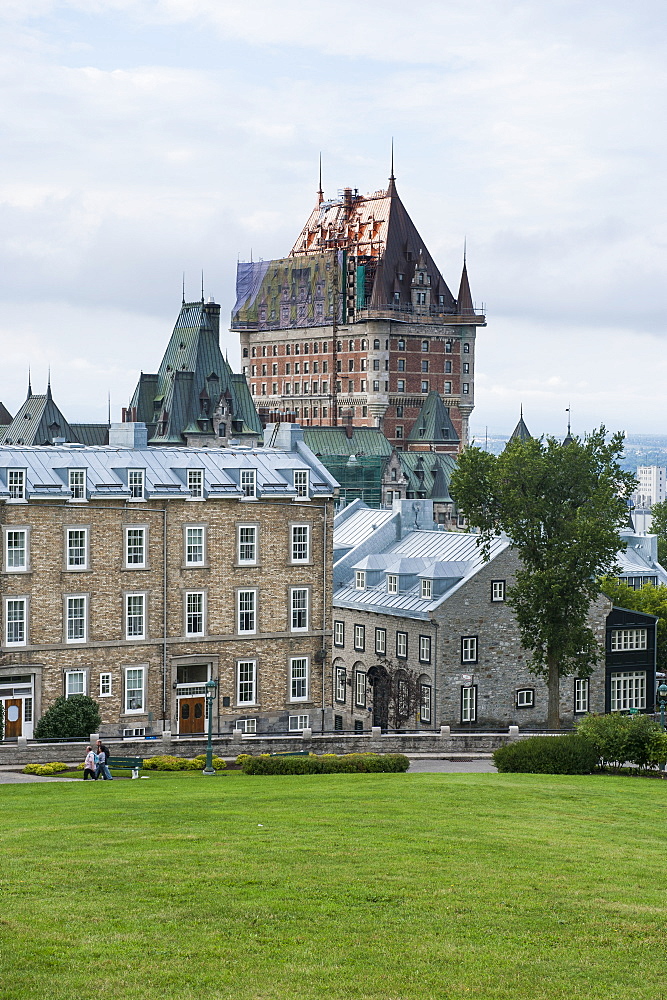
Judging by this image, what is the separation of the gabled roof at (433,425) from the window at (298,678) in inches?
5024

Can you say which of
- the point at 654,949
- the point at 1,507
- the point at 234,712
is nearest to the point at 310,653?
the point at 234,712

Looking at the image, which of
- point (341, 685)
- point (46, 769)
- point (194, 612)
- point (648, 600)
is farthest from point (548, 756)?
point (648, 600)

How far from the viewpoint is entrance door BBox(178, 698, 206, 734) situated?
199 feet

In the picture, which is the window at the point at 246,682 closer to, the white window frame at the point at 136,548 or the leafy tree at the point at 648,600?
the white window frame at the point at 136,548

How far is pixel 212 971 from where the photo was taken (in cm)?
1809

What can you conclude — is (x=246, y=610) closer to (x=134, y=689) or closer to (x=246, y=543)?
(x=246, y=543)

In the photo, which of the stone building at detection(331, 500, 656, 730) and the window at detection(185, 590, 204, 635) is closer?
the window at detection(185, 590, 204, 635)

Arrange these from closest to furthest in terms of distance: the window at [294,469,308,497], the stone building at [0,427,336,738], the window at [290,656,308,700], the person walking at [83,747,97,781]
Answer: the person walking at [83,747,97,781] < the stone building at [0,427,336,738] < the window at [290,656,308,700] < the window at [294,469,308,497]

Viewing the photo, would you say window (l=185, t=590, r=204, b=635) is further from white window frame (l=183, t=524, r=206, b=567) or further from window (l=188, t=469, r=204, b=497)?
window (l=188, t=469, r=204, b=497)

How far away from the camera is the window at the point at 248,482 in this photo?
62.6 meters

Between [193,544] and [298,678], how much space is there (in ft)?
26.4

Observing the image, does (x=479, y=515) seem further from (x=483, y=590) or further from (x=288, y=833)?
(x=288, y=833)

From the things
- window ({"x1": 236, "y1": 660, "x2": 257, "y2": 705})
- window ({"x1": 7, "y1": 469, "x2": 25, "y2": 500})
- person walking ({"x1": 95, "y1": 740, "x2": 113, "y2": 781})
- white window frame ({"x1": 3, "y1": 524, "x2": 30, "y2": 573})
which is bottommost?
person walking ({"x1": 95, "y1": 740, "x2": 113, "y2": 781})

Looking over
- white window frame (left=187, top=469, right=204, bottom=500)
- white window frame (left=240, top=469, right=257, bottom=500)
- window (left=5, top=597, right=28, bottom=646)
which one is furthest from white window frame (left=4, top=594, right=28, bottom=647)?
white window frame (left=240, top=469, right=257, bottom=500)
